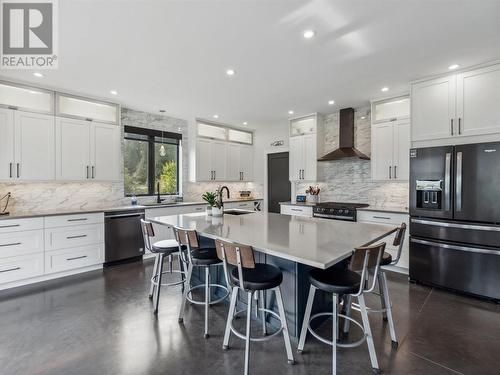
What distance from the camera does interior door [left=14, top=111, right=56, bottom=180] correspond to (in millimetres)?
3645

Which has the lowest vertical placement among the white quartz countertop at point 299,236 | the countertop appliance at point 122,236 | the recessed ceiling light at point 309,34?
the countertop appliance at point 122,236

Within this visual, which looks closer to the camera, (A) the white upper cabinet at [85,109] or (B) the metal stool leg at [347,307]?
(B) the metal stool leg at [347,307]

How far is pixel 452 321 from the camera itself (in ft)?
8.52

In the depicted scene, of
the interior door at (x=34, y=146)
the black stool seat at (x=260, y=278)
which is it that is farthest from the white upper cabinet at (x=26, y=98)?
the black stool seat at (x=260, y=278)

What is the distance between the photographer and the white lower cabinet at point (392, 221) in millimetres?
3814

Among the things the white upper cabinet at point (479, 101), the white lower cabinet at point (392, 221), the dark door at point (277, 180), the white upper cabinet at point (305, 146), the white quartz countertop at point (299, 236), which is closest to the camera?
the white quartz countertop at point (299, 236)

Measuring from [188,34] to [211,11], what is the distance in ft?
1.41

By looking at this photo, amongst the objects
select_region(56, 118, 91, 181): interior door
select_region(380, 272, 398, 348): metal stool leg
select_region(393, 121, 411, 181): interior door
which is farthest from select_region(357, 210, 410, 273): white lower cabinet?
select_region(56, 118, 91, 181): interior door

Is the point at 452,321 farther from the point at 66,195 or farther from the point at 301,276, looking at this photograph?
the point at 66,195

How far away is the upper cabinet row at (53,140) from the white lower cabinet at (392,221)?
436cm

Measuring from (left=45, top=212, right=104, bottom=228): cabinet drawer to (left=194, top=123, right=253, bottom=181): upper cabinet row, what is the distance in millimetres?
2182

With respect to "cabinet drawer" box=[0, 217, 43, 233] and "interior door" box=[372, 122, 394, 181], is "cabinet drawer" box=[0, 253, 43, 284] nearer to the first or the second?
"cabinet drawer" box=[0, 217, 43, 233]

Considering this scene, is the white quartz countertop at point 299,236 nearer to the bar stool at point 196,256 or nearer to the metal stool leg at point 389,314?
the bar stool at point 196,256

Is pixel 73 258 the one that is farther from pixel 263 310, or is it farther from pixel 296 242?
pixel 296 242
